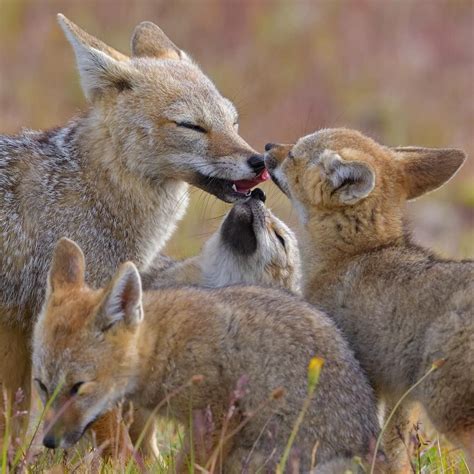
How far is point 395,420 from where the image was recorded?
7656 millimetres

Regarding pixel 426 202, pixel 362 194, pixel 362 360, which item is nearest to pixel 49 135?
pixel 362 194

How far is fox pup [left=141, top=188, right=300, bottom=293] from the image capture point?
869cm

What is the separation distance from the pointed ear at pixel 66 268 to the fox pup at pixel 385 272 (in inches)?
68.8

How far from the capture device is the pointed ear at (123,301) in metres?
6.46

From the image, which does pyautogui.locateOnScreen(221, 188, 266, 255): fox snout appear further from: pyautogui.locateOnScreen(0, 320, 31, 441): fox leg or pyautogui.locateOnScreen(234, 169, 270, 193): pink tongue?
pyautogui.locateOnScreen(0, 320, 31, 441): fox leg

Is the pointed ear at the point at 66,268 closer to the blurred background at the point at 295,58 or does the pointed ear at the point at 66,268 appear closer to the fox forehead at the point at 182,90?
the fox forehead at the point at 182,90

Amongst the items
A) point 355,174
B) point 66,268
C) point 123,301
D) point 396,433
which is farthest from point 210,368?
point 355,174

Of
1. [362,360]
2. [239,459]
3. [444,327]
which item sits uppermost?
[444,327]

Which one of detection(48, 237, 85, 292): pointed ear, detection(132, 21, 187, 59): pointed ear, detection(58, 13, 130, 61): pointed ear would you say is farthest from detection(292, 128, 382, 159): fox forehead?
detection(48, 237, 85, 292): pointed ear

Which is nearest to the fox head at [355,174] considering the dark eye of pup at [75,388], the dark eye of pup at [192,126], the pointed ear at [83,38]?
the dark eye of pup at [192,126]

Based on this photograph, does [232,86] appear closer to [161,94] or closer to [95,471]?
[161,94]

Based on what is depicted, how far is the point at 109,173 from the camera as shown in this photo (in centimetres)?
867

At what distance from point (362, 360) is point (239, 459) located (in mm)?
1194

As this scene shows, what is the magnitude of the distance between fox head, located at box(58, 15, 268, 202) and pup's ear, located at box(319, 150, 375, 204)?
24.6 inches
